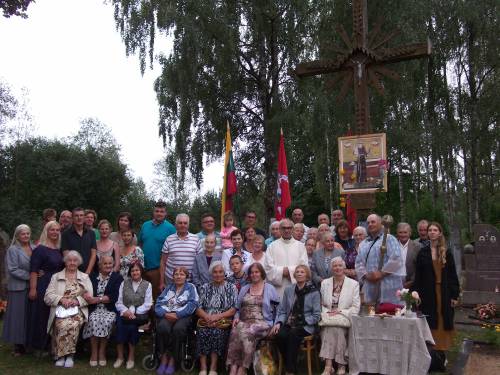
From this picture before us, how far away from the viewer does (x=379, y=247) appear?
6.35 m

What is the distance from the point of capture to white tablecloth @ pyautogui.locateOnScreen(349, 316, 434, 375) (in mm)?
5684

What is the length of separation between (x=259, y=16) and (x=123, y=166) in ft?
56.3

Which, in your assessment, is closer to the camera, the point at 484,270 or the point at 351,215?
the point at 351,215

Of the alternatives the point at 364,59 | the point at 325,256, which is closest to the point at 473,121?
the point at 364,59

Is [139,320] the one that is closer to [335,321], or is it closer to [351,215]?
[335,321]

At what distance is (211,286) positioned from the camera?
6680mm

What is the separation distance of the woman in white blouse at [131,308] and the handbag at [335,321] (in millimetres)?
2216

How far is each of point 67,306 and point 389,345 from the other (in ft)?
12.8

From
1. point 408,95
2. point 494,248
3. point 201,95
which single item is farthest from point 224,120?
point 494,248

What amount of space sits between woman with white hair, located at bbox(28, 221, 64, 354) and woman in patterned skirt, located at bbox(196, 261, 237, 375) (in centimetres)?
206

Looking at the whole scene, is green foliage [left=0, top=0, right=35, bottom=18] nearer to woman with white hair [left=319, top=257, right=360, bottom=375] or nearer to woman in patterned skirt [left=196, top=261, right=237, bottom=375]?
woman in patterned skirt [left=196, top=261, right=237, bottom=375]

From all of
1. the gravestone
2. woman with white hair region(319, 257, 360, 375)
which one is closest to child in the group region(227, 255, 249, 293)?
woman with white hair region(319, 257, 360, 375)

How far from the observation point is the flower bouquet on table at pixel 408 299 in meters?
5.80

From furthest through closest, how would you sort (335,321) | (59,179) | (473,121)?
(59,179) < (473,121) < (335,321)
